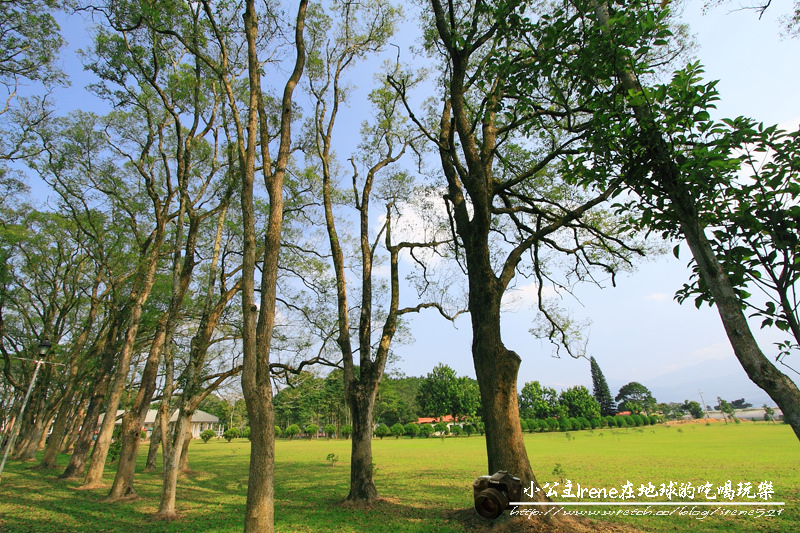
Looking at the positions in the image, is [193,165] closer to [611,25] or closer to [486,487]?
[611,25]

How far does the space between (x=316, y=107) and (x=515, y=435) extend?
10259mm

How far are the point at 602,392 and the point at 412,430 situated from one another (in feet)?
135

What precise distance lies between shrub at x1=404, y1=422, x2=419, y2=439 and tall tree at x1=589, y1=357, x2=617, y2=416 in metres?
38.5

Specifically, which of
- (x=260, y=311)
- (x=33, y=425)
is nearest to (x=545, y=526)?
(x=260, y=311)

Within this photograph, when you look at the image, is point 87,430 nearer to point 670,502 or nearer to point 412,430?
point 670,502

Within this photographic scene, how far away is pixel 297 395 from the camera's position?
1378 centimetres

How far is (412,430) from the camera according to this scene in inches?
2015

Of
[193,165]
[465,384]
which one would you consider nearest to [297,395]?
[193,165]

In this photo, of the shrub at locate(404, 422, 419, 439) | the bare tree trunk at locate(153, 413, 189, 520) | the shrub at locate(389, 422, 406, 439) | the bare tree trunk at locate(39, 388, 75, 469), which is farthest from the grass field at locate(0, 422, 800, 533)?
the shrub at locate(404, 422, 419, 439)

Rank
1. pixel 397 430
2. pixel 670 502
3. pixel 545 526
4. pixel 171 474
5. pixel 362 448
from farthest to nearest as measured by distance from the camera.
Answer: pixel 397 430 → pixel 362 448 → pixel 171 474 → pixel 670 502 → pixel 545 526

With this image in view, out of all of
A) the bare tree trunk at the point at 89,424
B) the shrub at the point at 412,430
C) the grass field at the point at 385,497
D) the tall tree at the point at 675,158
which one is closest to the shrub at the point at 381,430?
the shrub at the point at 412,430

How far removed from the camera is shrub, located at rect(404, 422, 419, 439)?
50.3m

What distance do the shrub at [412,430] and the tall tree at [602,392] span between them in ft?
126

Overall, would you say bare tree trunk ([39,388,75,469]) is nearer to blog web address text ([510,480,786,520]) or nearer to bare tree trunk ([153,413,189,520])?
bare tree trunk ([153,413,189,520])
